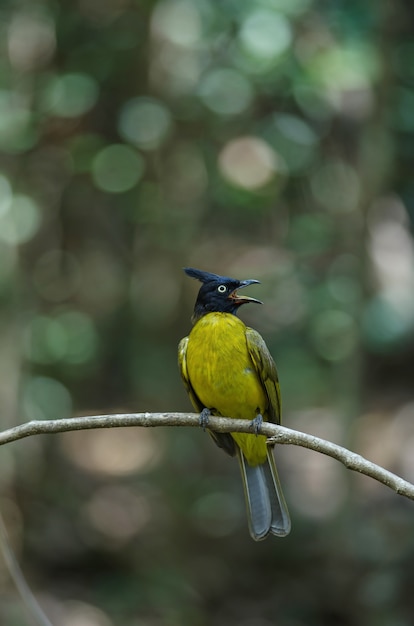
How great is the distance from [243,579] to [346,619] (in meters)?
1.25

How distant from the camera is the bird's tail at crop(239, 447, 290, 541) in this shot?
12.4 ft

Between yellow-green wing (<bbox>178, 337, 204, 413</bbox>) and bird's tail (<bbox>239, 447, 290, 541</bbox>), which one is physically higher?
yellow-green wing (<bbox>178, 337, 204, 413</bbox>)

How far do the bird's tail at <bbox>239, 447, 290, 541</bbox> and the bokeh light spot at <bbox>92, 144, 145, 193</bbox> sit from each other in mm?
3628

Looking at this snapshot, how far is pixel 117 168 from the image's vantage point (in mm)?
7129

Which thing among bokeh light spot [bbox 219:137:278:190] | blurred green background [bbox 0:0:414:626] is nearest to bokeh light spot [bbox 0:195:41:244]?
blurred green background [bbox 0:0:414:626]

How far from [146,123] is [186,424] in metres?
4.44

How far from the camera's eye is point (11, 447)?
23.3 feet

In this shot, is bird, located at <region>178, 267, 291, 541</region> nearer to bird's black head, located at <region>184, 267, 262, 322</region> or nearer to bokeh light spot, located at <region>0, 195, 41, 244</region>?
bird's black head, located at <region>184, 267, 262, 322</region>

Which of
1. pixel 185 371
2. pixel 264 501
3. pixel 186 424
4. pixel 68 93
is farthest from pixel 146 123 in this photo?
pixel 186 424

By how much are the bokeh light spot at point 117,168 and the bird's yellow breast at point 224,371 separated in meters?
3.39

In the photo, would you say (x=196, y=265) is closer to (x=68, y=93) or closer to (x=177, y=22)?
(x=68, y=93)

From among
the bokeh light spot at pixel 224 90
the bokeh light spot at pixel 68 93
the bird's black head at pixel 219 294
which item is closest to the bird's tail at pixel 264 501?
the bird's black head at pixel 219 294

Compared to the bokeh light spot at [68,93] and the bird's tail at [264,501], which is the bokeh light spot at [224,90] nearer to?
the bokeh light spot at [68,93]

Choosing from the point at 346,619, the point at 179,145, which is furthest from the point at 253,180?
the point at 346,619
